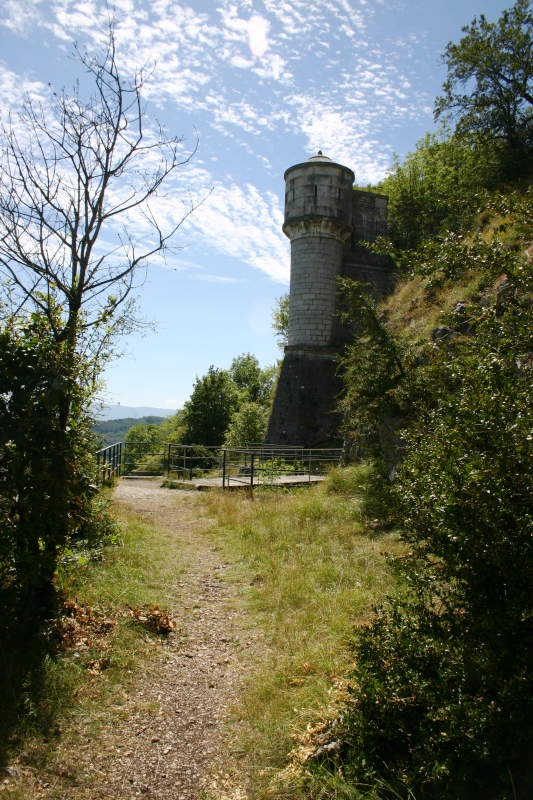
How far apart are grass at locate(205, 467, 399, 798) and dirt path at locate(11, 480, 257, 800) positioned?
19cm

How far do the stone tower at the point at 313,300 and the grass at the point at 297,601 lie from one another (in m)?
9.84

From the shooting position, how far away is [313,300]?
808 inches

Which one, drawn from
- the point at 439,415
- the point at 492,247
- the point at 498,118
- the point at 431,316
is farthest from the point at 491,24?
the point at 439,415

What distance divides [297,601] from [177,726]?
196 centimetres

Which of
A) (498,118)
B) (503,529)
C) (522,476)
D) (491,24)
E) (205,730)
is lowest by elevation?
(205,730)

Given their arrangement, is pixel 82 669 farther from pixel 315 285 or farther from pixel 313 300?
pixel 315 285

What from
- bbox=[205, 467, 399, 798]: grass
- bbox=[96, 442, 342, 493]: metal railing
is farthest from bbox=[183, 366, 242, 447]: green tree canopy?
bbox=[205, 467, 399, 798]: grass

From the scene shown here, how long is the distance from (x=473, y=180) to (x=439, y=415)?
16612 millimetres

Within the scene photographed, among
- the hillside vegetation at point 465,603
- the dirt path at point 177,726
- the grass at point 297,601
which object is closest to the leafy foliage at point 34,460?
the dirt path at point 177,726

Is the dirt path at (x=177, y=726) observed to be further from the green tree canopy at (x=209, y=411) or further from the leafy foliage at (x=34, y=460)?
the green tree canopy at (x=209, y=411)

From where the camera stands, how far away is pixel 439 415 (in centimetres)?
340

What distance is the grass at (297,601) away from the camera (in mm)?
3250

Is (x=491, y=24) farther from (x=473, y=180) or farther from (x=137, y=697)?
(x=137, y=697)

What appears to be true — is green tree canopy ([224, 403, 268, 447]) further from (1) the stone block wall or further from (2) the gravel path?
(2) the gravel path
